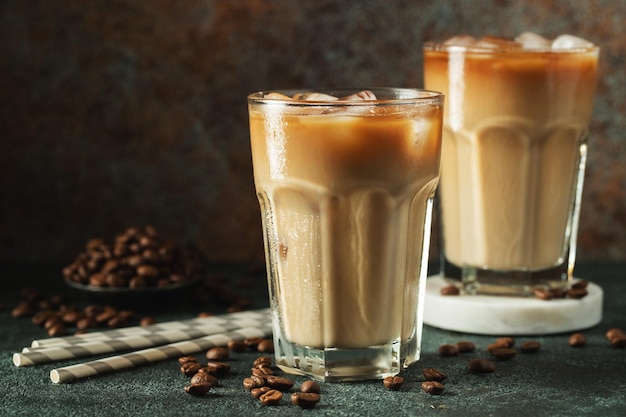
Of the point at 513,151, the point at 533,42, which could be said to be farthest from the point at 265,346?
the point at 533,42

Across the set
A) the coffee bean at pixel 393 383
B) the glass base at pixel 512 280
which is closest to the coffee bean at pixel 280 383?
the coffee bean at pixel 393 383

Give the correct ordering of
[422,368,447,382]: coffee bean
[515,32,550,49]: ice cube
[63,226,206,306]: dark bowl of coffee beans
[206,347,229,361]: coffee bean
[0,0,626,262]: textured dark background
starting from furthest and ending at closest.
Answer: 1. [0,0,626,262]: textured dark background
2. [63,226,206,306]: dark bowl of coffee beans
3. [515,32,550,49]: ice cube
4. [206,347,229,361]: coffee bean
5. [422,368,447,382]: coffee bean

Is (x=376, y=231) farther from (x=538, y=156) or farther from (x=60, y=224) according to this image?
(x=60, y=224)

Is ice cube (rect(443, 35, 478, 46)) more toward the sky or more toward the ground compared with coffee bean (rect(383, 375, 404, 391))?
more toward the sky

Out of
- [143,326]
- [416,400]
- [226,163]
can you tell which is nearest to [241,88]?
[226,163]

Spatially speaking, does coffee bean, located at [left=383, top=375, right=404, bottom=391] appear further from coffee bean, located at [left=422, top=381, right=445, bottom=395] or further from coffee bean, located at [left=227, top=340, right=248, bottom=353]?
coffee bean, located at [left=227, top=340, right=248, bottom=353]

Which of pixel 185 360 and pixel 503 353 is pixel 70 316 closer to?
pixel 185 360

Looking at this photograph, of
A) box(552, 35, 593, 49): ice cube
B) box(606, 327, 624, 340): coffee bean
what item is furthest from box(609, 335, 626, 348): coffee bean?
box(552, 35, 593, 49): ice cube
